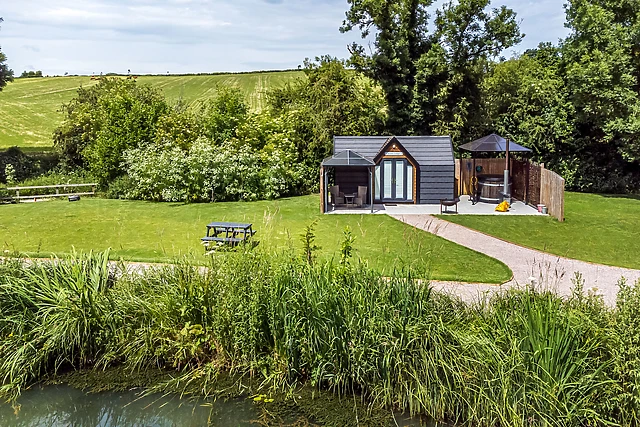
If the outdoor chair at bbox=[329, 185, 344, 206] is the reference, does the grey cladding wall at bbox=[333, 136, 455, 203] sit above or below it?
above

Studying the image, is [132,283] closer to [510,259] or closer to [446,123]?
[510,259]

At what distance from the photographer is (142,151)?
21188mm

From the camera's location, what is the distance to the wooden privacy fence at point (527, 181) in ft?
50.1

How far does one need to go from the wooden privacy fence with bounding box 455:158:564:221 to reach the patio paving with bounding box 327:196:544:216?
19.0 inches

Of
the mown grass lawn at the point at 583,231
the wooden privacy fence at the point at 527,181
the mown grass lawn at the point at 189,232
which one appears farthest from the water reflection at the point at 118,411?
the wooden privacy fence at the point at 527,181

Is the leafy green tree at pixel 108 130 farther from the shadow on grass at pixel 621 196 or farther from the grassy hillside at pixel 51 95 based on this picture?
the shadow on grass at pixel 621 196

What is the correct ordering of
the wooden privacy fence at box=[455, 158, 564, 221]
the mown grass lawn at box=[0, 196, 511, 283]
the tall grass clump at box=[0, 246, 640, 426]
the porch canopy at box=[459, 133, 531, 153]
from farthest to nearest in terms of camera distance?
the porch canopy at box=[459, 133, 531, 153] → the wooden privacy fence at box=[455, 158, 564, 221] → the mown grass lawn at box=[0, 196, 511, 283] → the tall grass clump at box=[0, 246, 640, 426]

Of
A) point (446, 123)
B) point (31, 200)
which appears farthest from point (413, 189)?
point (31, 200)

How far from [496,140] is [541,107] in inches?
235

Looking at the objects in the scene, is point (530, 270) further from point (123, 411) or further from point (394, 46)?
point (394, 46)

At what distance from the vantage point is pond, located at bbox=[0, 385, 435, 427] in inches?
220

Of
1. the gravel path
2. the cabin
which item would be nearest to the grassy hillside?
the cabin

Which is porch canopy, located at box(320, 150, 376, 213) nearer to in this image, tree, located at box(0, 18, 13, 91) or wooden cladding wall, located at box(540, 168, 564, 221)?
wooden cladding wall, located at box(540, 168, 564, 221)

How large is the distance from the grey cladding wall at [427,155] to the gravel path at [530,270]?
15.8 ft
